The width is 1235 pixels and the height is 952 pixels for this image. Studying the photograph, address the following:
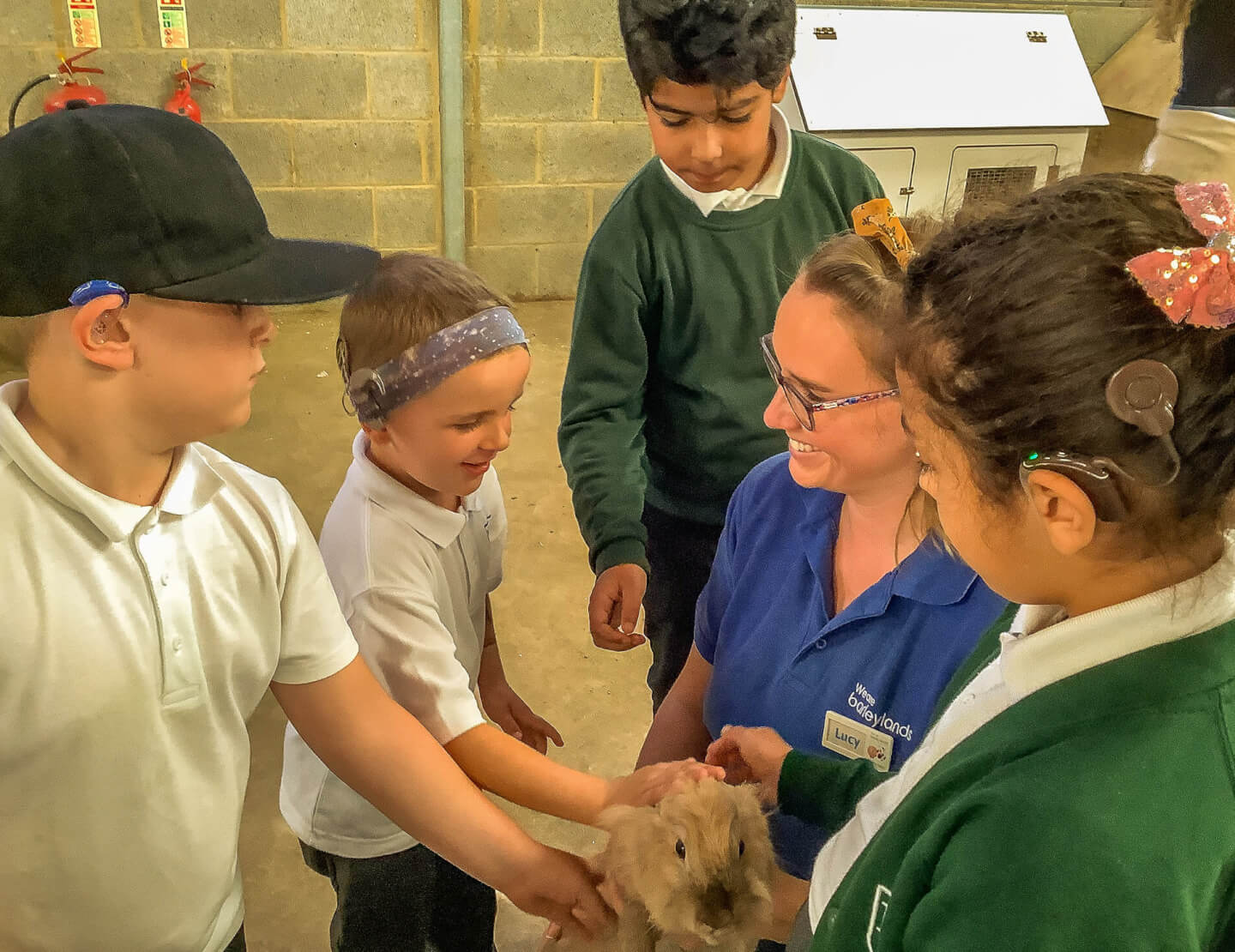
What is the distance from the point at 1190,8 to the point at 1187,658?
2594 millimetres

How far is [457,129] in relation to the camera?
4848mm

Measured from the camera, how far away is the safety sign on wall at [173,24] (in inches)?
173

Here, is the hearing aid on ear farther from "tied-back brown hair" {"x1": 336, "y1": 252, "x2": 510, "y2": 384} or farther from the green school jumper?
"tied-back brown hair" {"x1": 336, "y1": 252, "x2": 510, "y2": 384}

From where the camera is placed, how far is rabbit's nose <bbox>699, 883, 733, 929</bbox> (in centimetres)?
115

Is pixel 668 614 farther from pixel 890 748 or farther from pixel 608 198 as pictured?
pixel 608 198

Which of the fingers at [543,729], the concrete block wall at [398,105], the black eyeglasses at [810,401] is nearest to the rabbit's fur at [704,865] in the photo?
the black eyeglasses at [810,401]

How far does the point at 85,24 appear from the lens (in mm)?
4320

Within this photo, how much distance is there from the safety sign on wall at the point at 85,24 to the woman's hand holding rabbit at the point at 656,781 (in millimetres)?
4409

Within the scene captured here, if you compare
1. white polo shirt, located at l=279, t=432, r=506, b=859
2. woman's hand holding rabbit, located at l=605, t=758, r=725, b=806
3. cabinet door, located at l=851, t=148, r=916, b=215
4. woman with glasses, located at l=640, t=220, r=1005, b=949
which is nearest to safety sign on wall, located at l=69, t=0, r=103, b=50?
cabinet door, located at l=851, t=148, r=916, b=215

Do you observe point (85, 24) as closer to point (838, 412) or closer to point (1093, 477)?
point (838, 412)

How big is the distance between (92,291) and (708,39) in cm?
104

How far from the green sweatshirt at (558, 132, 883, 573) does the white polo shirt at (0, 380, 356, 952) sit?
743 millimetres

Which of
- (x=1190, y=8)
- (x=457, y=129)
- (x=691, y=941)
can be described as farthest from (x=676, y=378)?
(x=457, y=129)

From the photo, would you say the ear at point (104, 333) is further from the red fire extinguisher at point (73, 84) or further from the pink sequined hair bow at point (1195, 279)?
the red fire extinguisher at point (73, 84)
